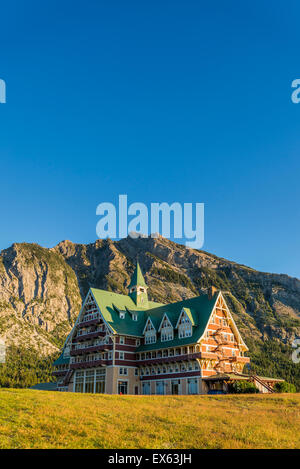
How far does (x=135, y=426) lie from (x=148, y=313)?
5803 cm

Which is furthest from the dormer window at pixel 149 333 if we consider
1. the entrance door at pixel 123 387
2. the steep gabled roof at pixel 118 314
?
the entrance door at pixel 123 387

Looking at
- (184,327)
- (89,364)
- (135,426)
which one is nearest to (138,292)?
(89,364)

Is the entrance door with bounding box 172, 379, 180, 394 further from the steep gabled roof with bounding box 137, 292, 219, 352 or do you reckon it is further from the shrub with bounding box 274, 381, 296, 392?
the shrub with bounding box 274, 381, 296, 392

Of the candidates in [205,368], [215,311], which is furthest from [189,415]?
[215,311]

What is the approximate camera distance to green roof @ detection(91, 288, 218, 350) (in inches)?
2660

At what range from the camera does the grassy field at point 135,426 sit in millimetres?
21203

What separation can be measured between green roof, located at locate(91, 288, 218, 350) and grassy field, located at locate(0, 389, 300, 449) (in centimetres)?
3080

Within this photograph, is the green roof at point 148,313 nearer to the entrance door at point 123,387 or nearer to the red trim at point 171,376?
the red trim at point 171,376

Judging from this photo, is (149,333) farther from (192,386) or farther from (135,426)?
(135,426)

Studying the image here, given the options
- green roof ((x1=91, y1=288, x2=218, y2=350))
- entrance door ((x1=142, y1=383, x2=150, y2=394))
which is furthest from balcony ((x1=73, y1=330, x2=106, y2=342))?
entrance door ((x1=142, y1=383, x2=150, y2=394))

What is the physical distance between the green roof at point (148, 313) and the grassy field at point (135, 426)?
30.8m

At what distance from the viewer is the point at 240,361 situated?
69.4 metres

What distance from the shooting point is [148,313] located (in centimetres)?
8344
